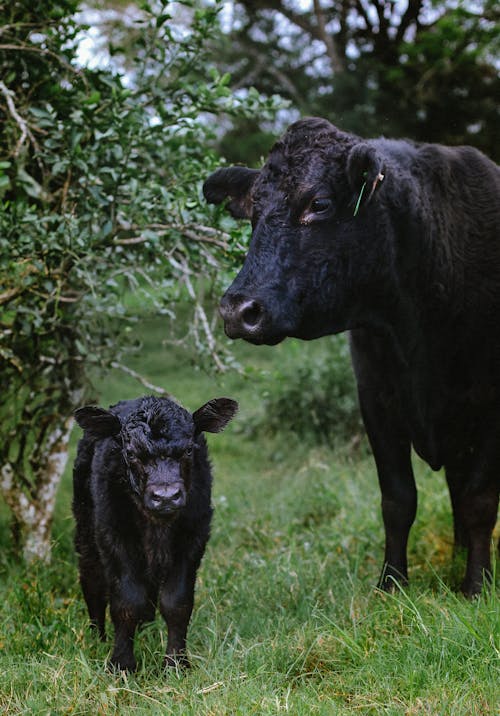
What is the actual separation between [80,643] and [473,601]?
1765mm

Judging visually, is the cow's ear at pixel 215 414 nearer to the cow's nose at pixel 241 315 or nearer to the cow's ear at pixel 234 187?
the cow's nose at pixel 241 315

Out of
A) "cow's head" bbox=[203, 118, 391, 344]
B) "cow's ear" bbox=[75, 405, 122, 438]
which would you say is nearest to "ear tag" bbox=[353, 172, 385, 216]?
"cow's head" bbox=[203, 118, 391, 344]

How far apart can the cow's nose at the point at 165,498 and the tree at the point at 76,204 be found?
1679 mm

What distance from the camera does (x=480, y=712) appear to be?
2791 millimetres

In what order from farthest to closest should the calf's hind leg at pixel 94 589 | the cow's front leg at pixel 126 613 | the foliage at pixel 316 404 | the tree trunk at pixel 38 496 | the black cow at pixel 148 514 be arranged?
the foliage at pixel 316 404 → the tree trunk at pixel 38 496 → the calf's hind leg at pixel 94 589 → the cow's front leg at pixel 126 613 → the black cow at pixel 148 514

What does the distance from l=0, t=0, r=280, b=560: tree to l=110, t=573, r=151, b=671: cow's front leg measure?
169cm

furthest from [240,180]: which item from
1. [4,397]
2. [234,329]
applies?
[4,397]

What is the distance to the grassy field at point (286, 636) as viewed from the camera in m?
2.99

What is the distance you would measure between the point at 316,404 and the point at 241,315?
562cm

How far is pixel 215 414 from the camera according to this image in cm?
347

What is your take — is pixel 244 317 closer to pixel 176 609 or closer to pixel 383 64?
pixel 176 609

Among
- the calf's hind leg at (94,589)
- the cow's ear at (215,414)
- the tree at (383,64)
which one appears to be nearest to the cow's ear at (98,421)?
the cow's ear at (215,414)

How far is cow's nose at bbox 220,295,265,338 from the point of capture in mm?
3342

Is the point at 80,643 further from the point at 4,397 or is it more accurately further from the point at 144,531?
the point at 4,397
